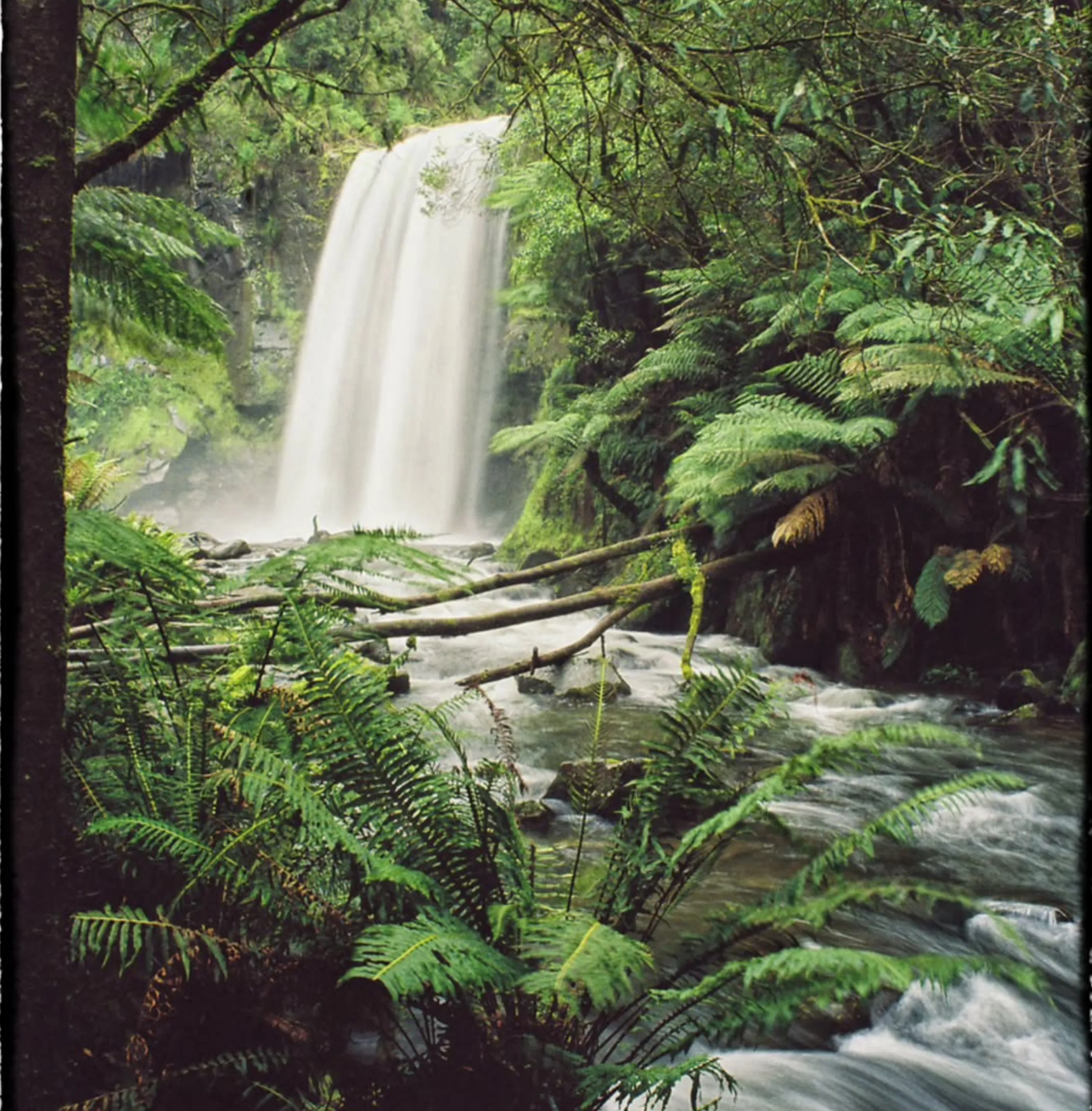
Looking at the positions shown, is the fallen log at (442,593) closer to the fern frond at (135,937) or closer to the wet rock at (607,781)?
the fern frond at (135,937)

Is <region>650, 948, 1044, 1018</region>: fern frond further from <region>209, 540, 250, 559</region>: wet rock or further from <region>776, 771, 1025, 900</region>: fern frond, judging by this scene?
<region>209, 540, 250, 559</region>: wet rock

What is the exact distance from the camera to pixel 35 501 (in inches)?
53.5

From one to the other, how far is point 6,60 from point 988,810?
4.41 m

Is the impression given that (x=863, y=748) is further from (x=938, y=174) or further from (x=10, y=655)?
(x=938, y=174)

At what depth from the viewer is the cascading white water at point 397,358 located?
17422 millimetres

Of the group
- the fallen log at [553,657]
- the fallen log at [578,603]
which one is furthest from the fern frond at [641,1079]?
the fallen log at [553,657]

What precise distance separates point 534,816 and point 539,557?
266 inches

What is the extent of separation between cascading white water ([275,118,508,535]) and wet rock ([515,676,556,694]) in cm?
1053

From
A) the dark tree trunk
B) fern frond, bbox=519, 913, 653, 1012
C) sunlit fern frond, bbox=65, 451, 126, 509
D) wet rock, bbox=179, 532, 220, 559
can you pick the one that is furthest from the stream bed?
wet rock, bbox=179, 532, 220, 559

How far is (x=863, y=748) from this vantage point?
1452 mm

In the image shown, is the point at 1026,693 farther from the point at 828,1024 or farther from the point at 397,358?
the point at 397,358

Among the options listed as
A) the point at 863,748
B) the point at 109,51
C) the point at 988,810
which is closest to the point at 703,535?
the point at 988,810

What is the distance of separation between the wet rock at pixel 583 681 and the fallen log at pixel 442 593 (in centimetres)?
93

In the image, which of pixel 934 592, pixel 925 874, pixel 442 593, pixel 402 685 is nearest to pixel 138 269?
pixel 442 593
